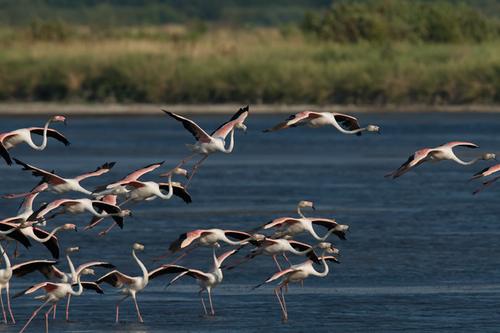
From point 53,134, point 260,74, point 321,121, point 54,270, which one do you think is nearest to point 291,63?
point 260,74

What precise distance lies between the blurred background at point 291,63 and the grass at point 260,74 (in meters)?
0.03

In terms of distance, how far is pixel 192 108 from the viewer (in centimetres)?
4631

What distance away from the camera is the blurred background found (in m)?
46.2

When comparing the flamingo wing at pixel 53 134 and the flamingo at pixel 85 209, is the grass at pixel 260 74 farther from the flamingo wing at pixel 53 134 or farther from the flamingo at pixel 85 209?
the flamingo at pixel 85 209

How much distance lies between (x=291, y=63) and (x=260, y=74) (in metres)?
1.16

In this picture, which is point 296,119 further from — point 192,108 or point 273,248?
point 192,108

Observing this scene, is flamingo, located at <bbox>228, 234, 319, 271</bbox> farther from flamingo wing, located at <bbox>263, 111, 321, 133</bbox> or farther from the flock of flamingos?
flamingo wing, located at <bbox>263, 111, 321, 133</bbox>

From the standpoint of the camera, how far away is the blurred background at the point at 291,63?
46188mm

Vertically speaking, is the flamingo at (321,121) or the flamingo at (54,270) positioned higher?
the flamingo at (321,121)

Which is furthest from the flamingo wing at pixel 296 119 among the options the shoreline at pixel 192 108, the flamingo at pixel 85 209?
the shoreline at pixel 192 108

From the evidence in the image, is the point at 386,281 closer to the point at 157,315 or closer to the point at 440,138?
the point at 157,315

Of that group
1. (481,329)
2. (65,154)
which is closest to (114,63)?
(65,154)

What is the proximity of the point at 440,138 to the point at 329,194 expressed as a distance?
976 centimetres

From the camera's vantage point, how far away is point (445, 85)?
46125mm
